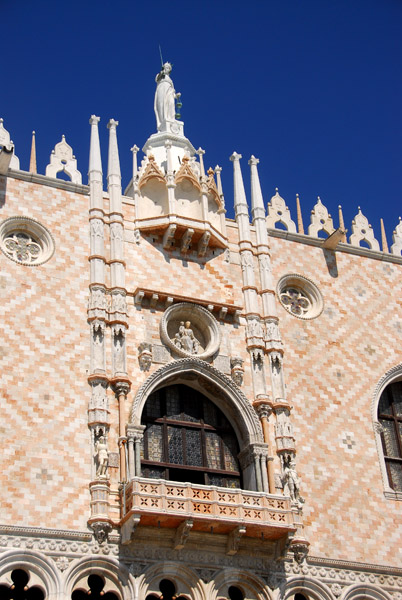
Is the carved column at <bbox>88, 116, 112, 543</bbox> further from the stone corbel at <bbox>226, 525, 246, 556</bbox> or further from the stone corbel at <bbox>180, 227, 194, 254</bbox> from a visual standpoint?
the stone corbel at <bbox>226, 525, 246, 556</bbox>

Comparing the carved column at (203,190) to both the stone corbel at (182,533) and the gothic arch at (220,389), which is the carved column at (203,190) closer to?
the gothic arch at (220,389)

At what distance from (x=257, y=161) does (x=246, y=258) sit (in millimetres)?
3555

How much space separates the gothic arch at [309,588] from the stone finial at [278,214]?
34.7ft

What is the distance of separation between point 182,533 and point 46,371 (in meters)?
5.04

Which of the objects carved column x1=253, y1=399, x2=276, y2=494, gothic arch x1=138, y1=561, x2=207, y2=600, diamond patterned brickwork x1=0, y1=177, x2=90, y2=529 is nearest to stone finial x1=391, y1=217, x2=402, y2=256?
carved column x1=253, y1=399, x2=276, y2=494

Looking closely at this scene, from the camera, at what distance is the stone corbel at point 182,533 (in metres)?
23.2

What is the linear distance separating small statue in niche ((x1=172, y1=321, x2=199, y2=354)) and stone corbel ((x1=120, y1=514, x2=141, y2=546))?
17.6 ft

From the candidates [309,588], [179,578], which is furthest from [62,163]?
[309,588]

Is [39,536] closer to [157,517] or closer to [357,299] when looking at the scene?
[157,517]

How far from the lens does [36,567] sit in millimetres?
22328

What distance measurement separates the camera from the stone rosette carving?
87.8 ft

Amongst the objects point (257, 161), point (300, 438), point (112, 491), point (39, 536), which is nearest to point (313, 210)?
point (257, 161)

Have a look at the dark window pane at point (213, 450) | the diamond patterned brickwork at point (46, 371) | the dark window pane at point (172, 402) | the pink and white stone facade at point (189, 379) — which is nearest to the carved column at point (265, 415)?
the pink and white stone facade at point (189, 379)

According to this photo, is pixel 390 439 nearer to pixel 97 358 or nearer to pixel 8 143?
pixel 97 358
